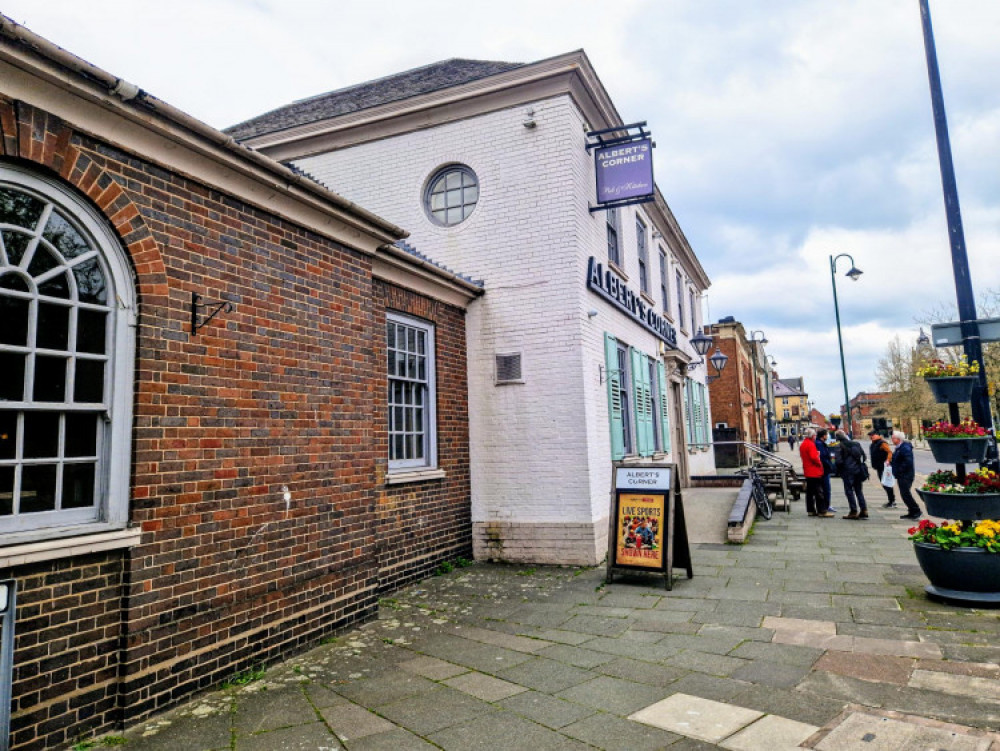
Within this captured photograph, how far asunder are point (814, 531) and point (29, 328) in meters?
10.9

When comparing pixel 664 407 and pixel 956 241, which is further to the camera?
pixel 664 407

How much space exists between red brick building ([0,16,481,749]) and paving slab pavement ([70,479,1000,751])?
1.48ft

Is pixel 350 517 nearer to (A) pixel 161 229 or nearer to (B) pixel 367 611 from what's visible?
(B) pixel 367 611

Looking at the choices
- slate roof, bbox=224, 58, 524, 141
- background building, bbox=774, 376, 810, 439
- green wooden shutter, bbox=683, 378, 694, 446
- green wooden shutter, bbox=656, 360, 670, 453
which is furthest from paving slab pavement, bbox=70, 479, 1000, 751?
background building, bbox=774, 376, 810, 439

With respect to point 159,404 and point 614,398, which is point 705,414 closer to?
point 614,398

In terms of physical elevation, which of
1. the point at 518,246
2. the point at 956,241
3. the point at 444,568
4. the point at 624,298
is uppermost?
the point at 518,246

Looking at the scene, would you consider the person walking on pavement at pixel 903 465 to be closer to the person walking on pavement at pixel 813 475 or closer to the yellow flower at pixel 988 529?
the person walking on pavement at pixel 813 475

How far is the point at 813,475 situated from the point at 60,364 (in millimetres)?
12337

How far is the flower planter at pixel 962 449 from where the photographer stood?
5.72m

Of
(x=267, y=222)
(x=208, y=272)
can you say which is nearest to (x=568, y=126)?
(x=267, y=222)

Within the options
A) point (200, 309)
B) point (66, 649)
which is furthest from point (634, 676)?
point (200, 309)

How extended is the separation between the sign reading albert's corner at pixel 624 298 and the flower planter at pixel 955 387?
4278mm

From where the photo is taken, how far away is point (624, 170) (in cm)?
882

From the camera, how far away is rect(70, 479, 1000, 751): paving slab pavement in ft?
10.7
